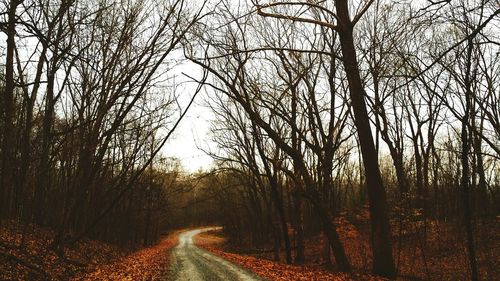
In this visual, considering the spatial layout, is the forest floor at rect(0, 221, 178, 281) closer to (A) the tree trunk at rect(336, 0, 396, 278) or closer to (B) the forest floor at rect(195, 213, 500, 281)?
(B) the forest floor at rect(195, 213, 500, 281)

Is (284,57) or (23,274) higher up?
(284,57)

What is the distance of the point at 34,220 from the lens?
17406 millimetres

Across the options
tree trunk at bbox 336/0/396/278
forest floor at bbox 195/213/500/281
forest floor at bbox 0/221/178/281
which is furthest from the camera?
forest floor at bbox 195/213/500/281

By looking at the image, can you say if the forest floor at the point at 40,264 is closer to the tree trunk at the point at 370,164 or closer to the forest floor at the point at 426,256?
the forest floor at the point at 426,256

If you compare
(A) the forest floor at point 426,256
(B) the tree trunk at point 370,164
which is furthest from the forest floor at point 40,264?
(B) the tree trunk at point 370,164

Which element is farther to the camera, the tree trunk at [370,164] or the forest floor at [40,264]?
the tree trunk at [370,164]

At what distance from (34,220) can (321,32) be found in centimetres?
1612

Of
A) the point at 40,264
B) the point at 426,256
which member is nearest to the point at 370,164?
the point at 40,264

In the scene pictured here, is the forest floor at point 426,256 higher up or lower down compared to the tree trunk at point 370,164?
lower down

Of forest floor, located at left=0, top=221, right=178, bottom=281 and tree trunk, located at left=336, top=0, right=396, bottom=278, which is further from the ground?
tree trunk, located at left=336, top=0, right=396, bottom=278

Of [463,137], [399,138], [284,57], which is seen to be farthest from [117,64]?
[399,138]

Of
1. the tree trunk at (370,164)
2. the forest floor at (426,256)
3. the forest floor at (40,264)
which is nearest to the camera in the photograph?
the forest floor at (40,264)

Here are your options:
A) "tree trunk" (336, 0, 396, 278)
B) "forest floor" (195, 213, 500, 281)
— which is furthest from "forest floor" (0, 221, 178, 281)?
"tree trunk" (336, 0, 396, 278)

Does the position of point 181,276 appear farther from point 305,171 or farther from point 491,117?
point 491,117
